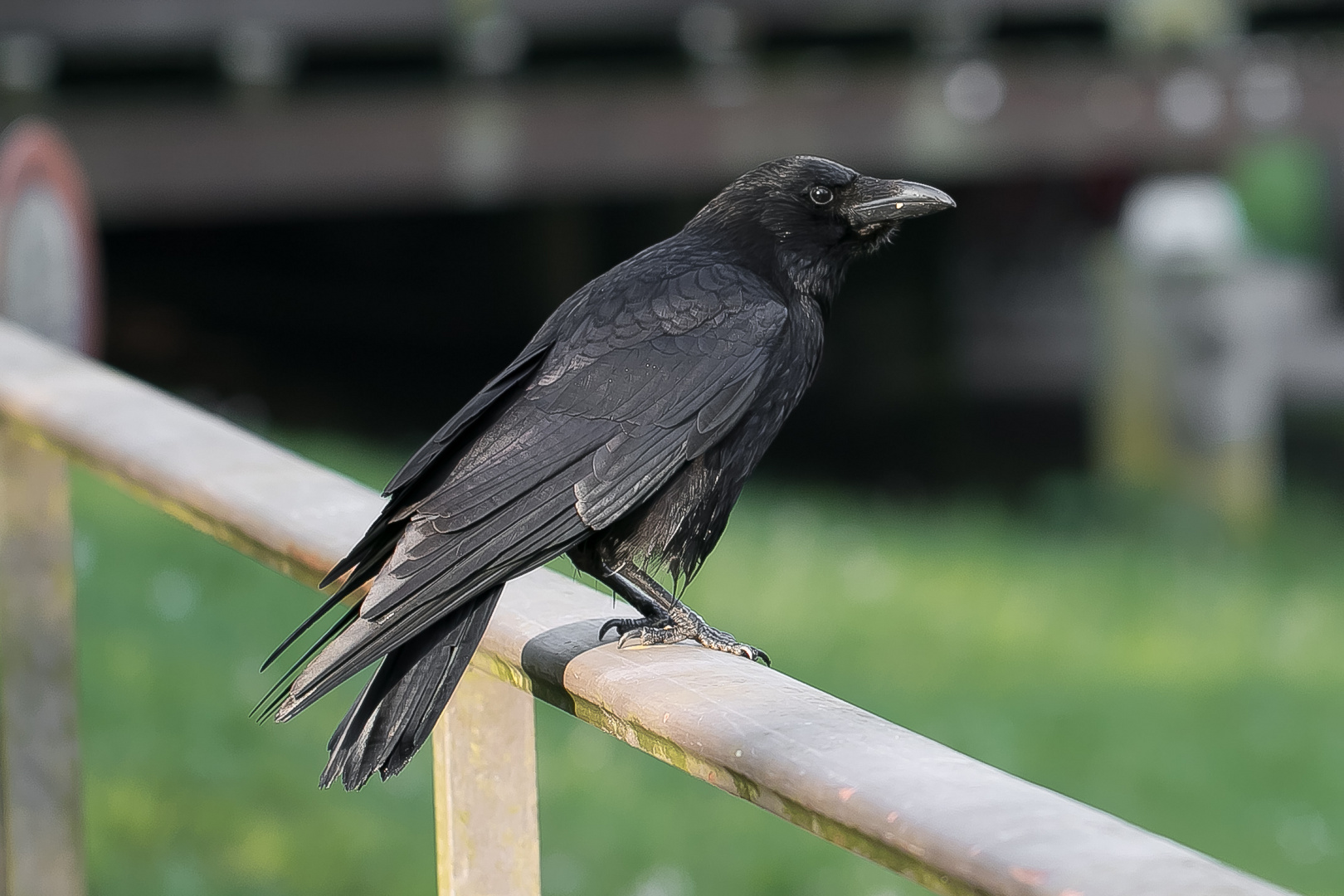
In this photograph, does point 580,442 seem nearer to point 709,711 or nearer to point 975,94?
point 709,711

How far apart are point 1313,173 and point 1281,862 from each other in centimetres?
1762

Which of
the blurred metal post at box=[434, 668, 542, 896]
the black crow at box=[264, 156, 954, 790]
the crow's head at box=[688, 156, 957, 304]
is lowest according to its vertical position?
the blurred metal post at box=[434, 668, 542, 896]

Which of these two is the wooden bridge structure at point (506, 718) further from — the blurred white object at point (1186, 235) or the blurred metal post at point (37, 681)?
the blurred white object at point (1186, 235)

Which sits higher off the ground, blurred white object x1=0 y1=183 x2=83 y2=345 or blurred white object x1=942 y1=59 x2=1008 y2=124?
blurred white object x1=0 y1=183 x2=83 y2=345

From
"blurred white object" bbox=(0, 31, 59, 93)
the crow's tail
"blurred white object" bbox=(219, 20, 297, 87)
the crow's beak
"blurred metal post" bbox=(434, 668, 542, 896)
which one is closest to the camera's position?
the crow's tail

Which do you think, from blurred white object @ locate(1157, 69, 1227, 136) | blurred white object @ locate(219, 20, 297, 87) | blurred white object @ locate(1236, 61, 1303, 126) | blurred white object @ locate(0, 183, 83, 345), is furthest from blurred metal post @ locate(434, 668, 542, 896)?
blurred white object @ locate(1236, 61, 1303, 126)

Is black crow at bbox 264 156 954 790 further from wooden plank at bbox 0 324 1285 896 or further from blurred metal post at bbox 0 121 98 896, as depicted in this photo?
blurred metal post at bbox 0 121 98 896

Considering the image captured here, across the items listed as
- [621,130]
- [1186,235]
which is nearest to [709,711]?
[621,130]

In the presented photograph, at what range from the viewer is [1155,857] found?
103 cm

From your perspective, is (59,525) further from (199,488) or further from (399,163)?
(399,163)

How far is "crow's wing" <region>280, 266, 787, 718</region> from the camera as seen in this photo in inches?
68.8

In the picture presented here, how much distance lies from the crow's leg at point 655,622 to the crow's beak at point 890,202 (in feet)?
1.98

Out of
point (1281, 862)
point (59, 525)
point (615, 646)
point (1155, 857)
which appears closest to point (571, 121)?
point (1281, 862)

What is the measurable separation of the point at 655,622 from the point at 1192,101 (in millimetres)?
7082
